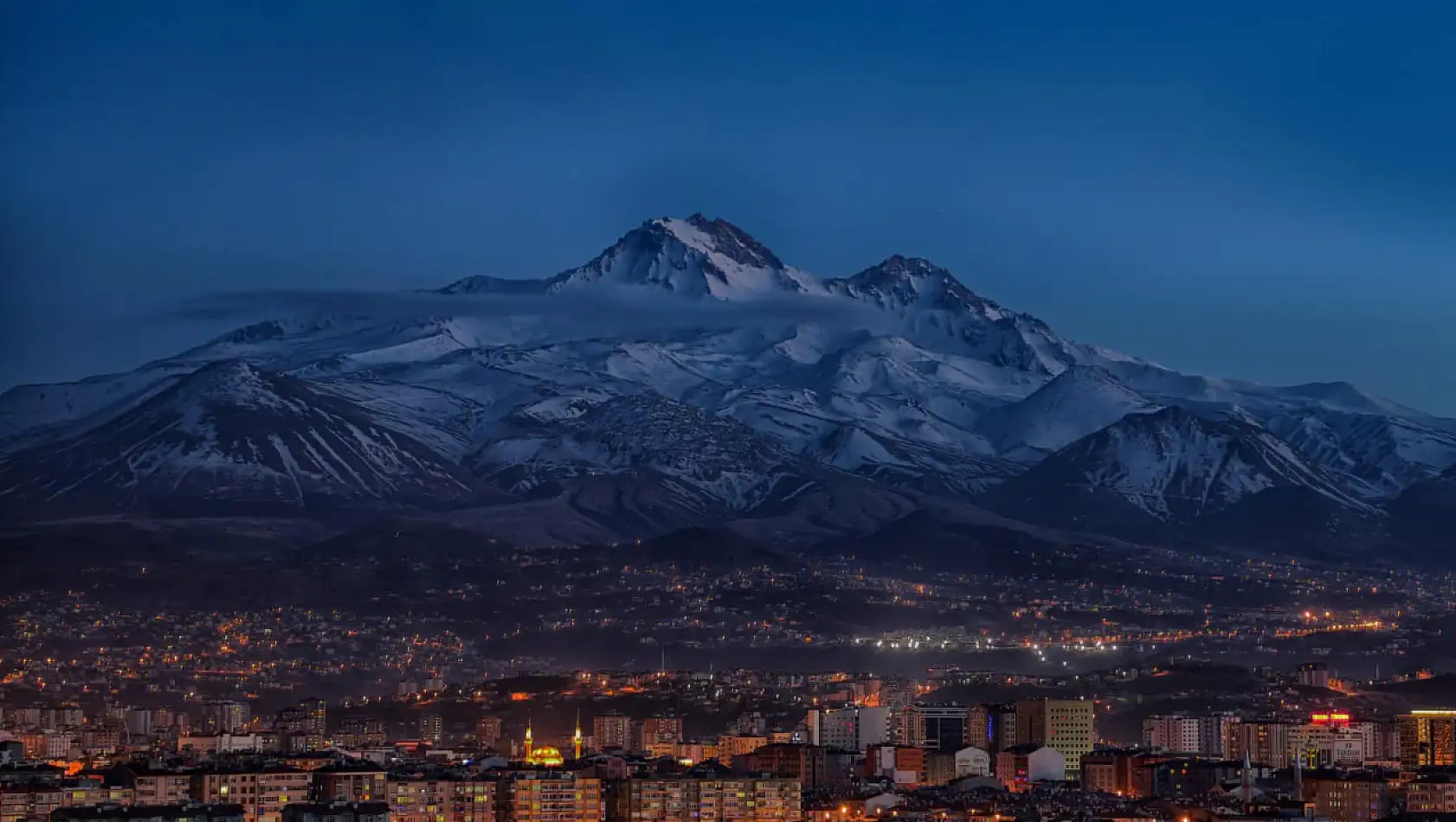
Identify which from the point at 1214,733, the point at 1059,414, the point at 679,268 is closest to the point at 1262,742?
the point at 1214,733

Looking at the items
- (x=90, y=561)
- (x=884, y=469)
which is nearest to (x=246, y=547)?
(x=90, y=561)

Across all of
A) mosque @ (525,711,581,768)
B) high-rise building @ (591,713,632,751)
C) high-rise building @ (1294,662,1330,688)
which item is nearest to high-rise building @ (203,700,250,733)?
mosque @ (525,711,581,768)

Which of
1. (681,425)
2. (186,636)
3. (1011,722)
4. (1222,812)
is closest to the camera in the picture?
(1222,812)

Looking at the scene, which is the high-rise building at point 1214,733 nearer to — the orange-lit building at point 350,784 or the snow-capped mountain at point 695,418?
the orange-lit building at point 350,784

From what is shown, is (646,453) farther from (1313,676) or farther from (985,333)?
(1313,676)

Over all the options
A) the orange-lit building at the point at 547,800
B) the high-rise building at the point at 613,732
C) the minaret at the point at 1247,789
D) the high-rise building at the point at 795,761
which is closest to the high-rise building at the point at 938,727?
the high-rise building at the point at 613,732

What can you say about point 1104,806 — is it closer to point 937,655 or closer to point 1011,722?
point 1011,722

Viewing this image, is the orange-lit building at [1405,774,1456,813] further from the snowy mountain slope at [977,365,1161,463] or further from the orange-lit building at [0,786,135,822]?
the snowy mountain slope at [977,365,1161,463]
